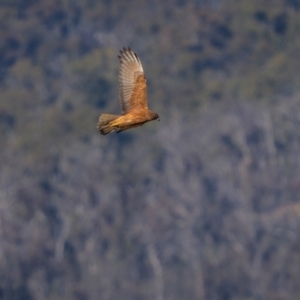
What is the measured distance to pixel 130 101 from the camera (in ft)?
32.8

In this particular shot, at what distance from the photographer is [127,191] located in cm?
3475

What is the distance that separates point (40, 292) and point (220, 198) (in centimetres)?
581

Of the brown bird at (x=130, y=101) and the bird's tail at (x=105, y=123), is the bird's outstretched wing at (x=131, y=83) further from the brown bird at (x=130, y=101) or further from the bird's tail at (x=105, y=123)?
the bird's tail at (x=105, y=123)

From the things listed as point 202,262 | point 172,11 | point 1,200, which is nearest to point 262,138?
point 202,262

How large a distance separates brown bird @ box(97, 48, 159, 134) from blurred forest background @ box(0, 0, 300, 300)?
65.9 feet

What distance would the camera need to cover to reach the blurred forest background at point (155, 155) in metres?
31.8

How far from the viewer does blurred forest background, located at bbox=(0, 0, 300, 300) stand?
31797 mm

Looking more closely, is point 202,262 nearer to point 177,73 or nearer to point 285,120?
point 285,120

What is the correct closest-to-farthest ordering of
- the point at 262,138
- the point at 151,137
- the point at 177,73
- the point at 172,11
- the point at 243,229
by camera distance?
the point at 243,229, the point at 262,138, the point at 151,137, the point at 177,73, the point at 172,11

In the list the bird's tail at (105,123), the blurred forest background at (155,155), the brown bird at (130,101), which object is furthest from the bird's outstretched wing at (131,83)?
the blurred forest background at (155,155)

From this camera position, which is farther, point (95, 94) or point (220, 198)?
point (95, 94)

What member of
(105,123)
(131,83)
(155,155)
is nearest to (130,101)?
(131,83)

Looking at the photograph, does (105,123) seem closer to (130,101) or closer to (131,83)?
(130,101)

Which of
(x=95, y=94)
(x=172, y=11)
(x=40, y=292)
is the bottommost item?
(x=40, y=292)
